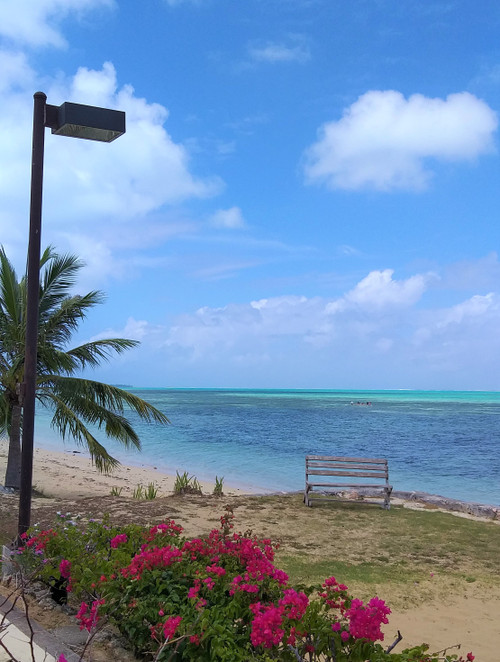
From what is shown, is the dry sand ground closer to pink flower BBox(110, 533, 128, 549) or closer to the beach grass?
the beach grass

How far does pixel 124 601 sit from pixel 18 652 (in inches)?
30.1

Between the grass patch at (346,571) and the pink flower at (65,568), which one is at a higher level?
the pink flower at (65,568)

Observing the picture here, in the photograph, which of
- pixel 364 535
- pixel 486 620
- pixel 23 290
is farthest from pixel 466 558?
pixel 23 290

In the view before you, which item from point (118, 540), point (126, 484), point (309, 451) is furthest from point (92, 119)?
point (309, 451)

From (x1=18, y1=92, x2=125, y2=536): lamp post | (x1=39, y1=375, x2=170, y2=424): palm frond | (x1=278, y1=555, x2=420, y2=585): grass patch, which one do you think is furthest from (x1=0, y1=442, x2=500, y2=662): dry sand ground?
(x1=18, y1=92, x2=125, y2=536): lamp post

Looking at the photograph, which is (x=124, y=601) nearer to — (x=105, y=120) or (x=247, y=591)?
(x=247, y=591)

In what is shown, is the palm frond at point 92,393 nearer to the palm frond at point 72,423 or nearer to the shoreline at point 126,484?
the palm frond at point 72,423

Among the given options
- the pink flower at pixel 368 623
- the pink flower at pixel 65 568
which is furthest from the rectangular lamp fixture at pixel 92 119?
the pink flower at pixel 368 623

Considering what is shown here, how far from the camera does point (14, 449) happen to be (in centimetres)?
1188

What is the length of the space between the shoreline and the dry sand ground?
6 cm

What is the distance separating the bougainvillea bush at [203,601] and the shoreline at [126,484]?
8497 millimetres

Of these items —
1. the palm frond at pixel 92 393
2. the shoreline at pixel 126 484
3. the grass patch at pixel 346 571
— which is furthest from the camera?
the shoreline at pixel 126 484

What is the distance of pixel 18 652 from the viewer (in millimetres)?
3545

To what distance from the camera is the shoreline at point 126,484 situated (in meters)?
12.2
